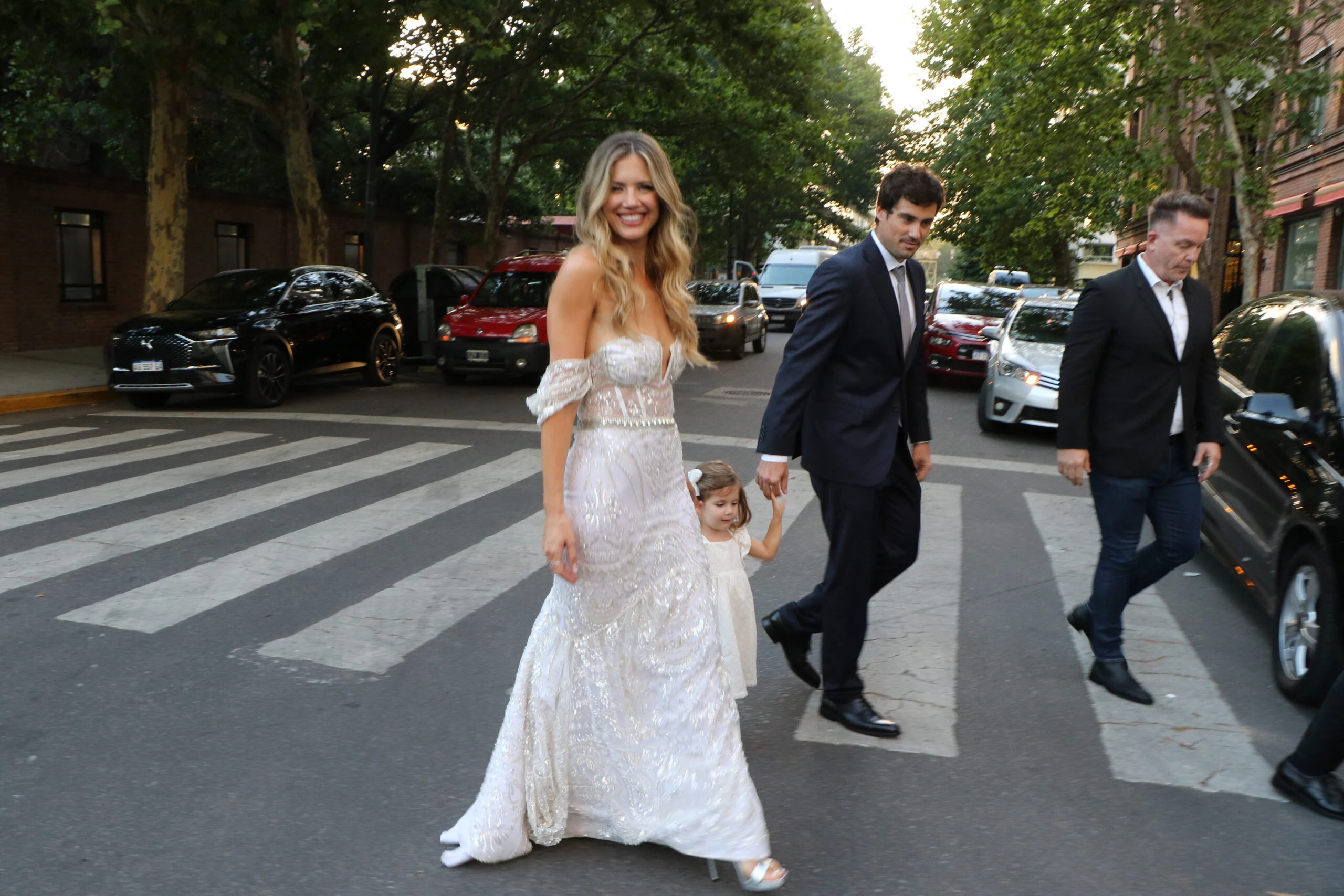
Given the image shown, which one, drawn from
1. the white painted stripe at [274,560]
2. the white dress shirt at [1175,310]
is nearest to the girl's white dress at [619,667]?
the white dress shirt at [1175,310]

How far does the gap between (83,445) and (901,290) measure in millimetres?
8526

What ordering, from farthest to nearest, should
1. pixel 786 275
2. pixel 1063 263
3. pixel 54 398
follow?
pixel 786 275 → pixel 1063 263 → pixel 54 398

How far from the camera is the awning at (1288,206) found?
2356cm

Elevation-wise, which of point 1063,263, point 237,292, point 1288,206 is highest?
point 1288,206

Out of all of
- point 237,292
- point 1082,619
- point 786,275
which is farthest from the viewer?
point 786,275

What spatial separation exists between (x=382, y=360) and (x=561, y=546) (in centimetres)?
1379

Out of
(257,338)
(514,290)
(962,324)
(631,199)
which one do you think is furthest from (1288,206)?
(631,199)

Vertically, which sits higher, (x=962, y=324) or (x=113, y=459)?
(x=962, y=324)

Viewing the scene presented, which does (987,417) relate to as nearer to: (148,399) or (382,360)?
(382,360)

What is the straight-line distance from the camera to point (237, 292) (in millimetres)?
14477

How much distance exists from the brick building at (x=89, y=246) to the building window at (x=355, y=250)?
307cm

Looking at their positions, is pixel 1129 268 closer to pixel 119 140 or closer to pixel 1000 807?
pixel 1000 807

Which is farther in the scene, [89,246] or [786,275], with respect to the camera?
[786,275]

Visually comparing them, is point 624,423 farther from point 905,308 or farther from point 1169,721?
point 1169,721
